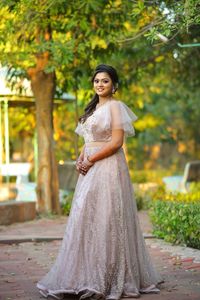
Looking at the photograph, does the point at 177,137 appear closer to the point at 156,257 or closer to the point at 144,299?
the point at 156,257

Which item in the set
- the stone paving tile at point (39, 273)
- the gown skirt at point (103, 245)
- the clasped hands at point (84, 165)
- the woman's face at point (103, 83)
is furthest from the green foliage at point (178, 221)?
the woman's face at point (103, 83)

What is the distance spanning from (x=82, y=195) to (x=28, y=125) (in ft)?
57.7

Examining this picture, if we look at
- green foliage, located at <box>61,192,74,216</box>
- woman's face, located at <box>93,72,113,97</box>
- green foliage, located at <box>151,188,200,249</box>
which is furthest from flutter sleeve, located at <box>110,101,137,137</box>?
green foliage, located at <box>61,192,74,216</box>

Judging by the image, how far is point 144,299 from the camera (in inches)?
245

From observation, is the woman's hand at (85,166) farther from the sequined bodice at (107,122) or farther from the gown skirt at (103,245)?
the sequined bodice at (107,122)

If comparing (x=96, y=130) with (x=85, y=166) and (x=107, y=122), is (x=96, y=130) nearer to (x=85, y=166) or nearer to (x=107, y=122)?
(x=107, y=122)

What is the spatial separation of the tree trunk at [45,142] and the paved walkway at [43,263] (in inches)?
71.1

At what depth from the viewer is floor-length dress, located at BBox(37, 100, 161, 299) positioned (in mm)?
6266

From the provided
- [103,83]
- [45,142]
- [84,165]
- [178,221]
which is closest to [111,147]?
[84,165]

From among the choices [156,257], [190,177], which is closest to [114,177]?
[156,257]

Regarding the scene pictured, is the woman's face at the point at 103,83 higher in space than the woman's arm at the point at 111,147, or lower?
higher

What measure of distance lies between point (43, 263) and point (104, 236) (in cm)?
236

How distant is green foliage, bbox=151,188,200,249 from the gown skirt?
263 centimetres

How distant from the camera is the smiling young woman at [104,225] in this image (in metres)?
6.28
